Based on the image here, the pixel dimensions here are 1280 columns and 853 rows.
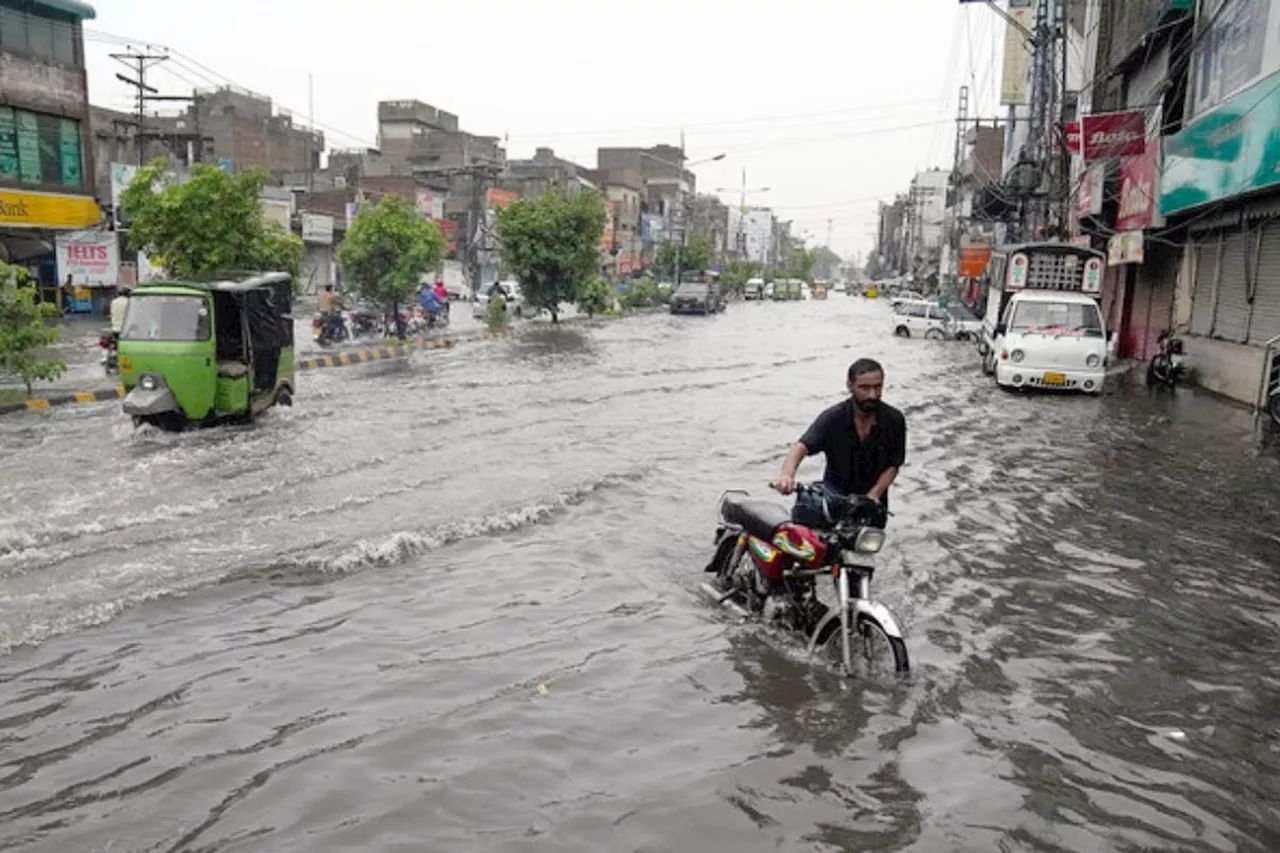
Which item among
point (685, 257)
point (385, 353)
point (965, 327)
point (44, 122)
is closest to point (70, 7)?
point (44, 122)

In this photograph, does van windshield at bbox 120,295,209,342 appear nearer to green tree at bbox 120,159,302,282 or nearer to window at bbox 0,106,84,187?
green tree at bbox 120,159,302,282

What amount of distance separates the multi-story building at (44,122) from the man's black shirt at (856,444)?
3086 centimetres

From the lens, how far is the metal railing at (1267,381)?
15.7m

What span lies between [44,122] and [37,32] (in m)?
2.76

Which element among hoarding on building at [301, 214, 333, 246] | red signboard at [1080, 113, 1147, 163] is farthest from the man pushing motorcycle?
hoarding on building at [301, 214, 333, 246]

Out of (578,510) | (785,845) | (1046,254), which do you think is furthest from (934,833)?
(1046,254)

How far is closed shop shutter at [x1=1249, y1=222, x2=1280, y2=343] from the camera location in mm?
18062

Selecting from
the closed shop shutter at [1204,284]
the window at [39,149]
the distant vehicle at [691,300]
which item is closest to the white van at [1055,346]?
the closed shop shutter at [1204,284]

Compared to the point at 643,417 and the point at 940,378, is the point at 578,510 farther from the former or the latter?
the point at 940,378

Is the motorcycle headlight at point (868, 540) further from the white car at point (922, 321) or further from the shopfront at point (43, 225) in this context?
the white car at point (922, 321)

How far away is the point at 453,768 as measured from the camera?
467 centimetres

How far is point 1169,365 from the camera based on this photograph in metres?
21.5

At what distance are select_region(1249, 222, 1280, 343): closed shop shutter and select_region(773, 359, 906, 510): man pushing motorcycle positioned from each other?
1511cm

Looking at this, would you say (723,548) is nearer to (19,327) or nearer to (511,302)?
(19,327)
